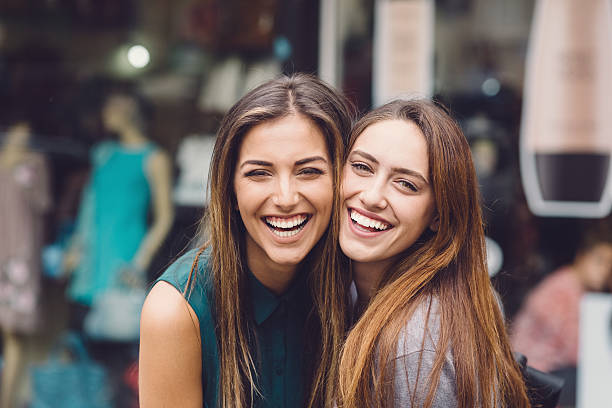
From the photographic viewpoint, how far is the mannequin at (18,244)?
14.8 ft

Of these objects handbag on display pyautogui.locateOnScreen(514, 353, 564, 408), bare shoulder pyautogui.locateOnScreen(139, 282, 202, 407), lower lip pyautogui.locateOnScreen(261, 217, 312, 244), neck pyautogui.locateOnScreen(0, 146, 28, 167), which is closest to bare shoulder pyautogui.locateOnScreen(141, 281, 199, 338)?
bare shoulder pyautogui.locateOnScreen(139, 282, 202, 407)

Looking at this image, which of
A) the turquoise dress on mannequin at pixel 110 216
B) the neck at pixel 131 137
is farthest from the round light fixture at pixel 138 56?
the turquoise dress on mannequin at pixel 110 216

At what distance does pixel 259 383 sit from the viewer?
2.30m

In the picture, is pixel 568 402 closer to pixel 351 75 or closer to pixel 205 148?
pixel 351 75

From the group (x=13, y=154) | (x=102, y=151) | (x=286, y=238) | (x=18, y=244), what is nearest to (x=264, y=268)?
(x=286, y=238)

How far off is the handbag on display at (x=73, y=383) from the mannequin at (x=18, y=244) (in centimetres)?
23

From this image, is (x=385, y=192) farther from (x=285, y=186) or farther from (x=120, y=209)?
(x=120, y=209)

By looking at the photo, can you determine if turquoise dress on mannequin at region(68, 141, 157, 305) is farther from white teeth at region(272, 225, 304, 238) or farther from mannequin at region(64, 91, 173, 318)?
white teeth at region(272, 225, 304, 238)

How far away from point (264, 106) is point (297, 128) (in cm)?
13

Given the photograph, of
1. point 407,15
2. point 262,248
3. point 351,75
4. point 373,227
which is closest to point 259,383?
point 262,248

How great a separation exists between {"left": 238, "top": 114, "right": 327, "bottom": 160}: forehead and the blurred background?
1.79m

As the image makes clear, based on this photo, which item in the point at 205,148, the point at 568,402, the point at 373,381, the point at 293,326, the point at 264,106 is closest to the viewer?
the point at 373,381

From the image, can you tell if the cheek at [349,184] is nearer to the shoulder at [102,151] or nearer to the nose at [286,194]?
the nose at [286,194]

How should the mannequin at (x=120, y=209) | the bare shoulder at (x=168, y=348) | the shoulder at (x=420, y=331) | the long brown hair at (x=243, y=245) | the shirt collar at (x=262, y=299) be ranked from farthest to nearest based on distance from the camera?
the mannequin at (x=120, y=209) < the shirt collar at (x=262, y=299) < the long brown hair at (x=243, y=245) < the bare shoulder at (x=168, y=348) < the shoulder at (x=420, y=331)
